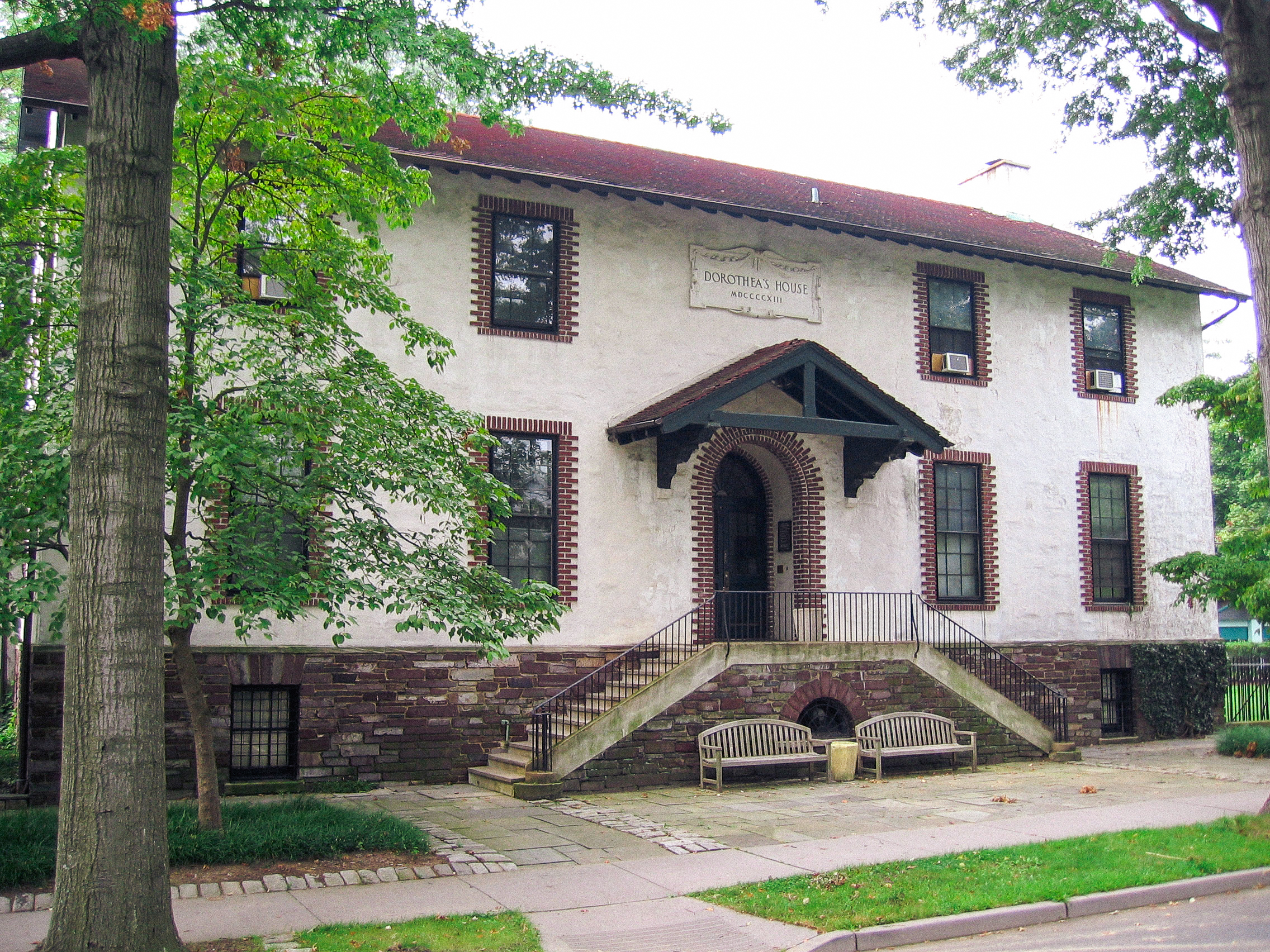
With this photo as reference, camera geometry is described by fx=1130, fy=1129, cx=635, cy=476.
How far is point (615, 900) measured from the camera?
8148 millimetres

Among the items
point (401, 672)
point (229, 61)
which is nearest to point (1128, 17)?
point (229, 61)

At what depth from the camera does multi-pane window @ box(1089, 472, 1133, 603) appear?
19.4 metres

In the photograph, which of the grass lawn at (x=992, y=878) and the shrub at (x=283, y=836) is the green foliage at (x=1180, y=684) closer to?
the grass lawn at (x=992, y=878)

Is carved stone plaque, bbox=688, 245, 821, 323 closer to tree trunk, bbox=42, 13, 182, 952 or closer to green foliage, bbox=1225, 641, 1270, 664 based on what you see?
tree trunk, bbox=42, 13, 182, 952

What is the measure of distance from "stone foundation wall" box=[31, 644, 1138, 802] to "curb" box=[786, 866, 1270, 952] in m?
6.32

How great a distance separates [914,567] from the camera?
57.6 feet

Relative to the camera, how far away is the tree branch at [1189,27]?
11617mm

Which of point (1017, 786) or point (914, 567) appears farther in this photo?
point (914, 567)

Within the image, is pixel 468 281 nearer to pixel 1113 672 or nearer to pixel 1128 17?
pixel 1128 17

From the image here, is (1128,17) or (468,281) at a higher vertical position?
(1128,17)

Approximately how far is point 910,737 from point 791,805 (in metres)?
3.34

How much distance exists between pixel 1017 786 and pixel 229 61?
11690 mm

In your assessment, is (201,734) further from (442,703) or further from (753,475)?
(753,475)

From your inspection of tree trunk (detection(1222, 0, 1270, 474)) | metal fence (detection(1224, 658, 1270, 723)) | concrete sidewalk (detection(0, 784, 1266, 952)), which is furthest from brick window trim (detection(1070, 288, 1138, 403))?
concrete sidewalk (detection(0, 784, 1266, 952))
